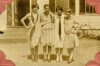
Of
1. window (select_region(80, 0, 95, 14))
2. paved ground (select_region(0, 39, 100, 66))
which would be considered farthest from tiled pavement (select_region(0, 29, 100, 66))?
window (select_region(80, 0, 95, 14))

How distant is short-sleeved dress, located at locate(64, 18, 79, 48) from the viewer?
128 centimetres

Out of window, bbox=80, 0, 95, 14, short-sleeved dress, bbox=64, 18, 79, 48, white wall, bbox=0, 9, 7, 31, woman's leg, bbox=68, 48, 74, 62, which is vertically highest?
window, bbox=80, 0, 95, 14

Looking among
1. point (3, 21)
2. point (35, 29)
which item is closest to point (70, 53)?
point (35, 29)

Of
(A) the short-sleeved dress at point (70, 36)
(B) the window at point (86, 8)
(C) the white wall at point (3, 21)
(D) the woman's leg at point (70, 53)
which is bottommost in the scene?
(D) the woman's leg at point (70, 53)

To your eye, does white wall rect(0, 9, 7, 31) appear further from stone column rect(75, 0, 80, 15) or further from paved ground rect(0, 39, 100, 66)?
stone column rect(75, 0, 80, 15)

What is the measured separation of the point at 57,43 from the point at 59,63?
0.11 metres

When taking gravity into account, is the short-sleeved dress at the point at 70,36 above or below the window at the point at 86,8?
below

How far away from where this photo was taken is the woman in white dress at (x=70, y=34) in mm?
1277

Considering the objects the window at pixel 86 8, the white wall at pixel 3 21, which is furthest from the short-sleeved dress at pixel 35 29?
the window at pixel 86 8

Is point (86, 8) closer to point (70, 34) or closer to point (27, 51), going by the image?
point (70, 34)

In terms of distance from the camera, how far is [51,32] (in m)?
1.28

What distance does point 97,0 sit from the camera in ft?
4.20

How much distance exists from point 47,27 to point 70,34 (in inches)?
5.0

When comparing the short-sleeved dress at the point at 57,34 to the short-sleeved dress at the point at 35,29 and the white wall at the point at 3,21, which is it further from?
the white wall at the point at 3,21
